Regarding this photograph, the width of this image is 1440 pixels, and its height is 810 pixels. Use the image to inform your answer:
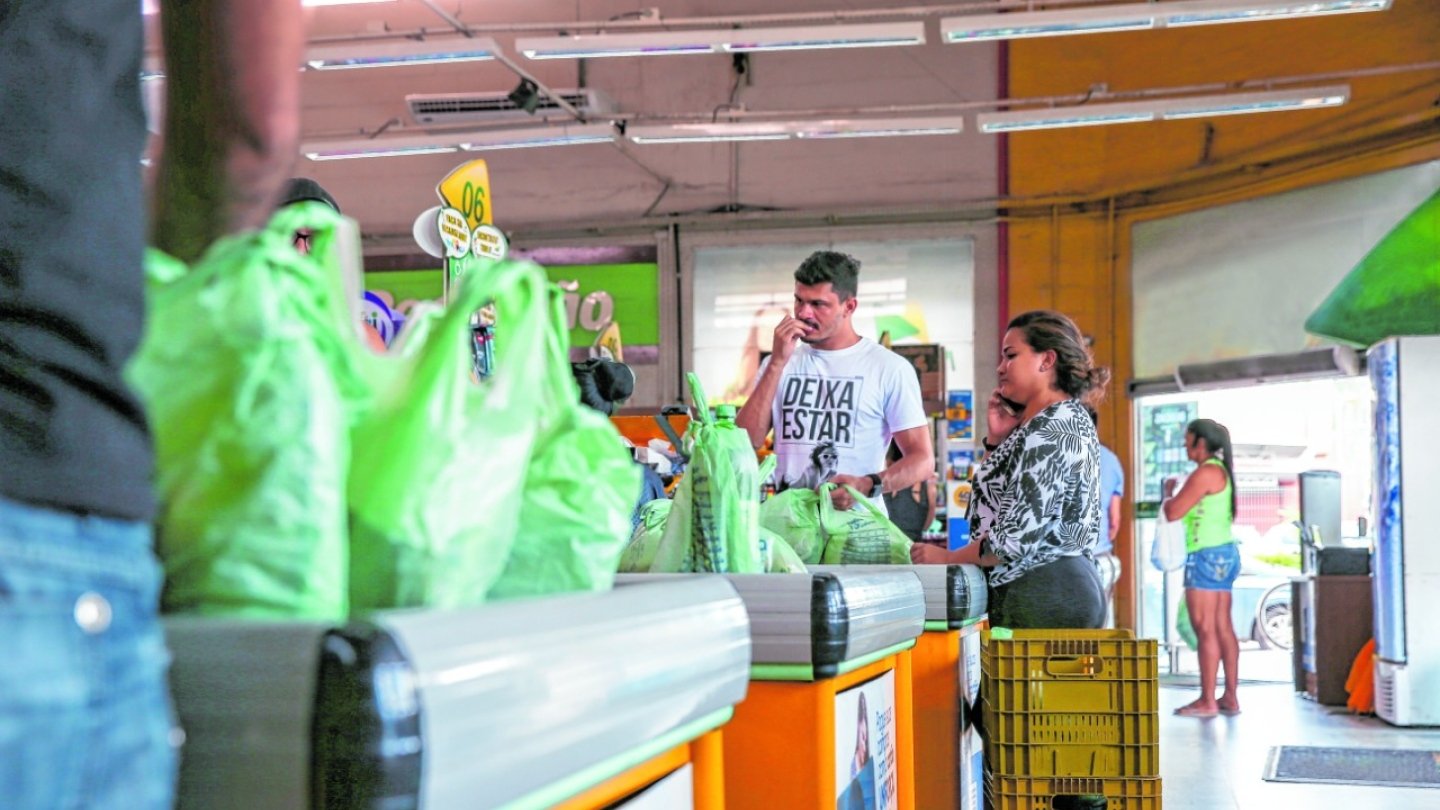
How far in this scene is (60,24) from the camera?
2.40ft

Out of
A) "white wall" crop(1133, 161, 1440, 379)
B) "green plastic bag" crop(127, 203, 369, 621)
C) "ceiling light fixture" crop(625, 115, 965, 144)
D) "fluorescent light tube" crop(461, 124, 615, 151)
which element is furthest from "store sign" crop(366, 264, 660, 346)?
"green plastic bag" crop(127, 203, 369, 621)

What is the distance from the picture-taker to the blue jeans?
621 millimetres

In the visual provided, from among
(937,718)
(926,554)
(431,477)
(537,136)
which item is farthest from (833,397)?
(537,136)

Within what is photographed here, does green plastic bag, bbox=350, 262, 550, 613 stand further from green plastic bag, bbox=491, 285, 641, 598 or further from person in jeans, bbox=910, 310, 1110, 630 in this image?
person in jeans, bbox=910, 310, 1110, 630

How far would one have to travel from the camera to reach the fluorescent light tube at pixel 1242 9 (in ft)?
25.1

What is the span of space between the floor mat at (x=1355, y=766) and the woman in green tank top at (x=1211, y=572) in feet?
3.73

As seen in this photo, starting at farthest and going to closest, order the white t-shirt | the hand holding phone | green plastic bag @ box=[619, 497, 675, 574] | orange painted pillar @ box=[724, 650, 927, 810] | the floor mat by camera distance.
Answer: the floor mat, the hand holding phone, the white t-shirt, green plastic bag @ box=[619, 497, 675, 574], orange painted pillar @ box=[724, 650, 927, 810]

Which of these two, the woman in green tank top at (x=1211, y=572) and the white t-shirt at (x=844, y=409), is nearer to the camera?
the white t-shirt at (x=844, y=409)

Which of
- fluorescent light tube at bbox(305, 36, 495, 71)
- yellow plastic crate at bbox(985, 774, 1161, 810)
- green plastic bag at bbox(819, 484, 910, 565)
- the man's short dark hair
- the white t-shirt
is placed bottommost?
yellow plastic crate at bbox(985, 774, 1161, 810)

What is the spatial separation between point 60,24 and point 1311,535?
29.7 ft

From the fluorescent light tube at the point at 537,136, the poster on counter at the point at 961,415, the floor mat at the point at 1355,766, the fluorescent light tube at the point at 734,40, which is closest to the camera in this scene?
the floor mat at the point at 1355,766

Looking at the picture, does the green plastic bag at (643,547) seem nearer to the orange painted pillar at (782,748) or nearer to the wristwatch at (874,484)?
the orange painted pillar at (782,748)

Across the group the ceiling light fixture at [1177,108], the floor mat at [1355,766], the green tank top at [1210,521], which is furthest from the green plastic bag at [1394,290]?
the floor mat at [1355,766]

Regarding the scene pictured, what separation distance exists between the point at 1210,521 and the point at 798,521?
5.68 metres
